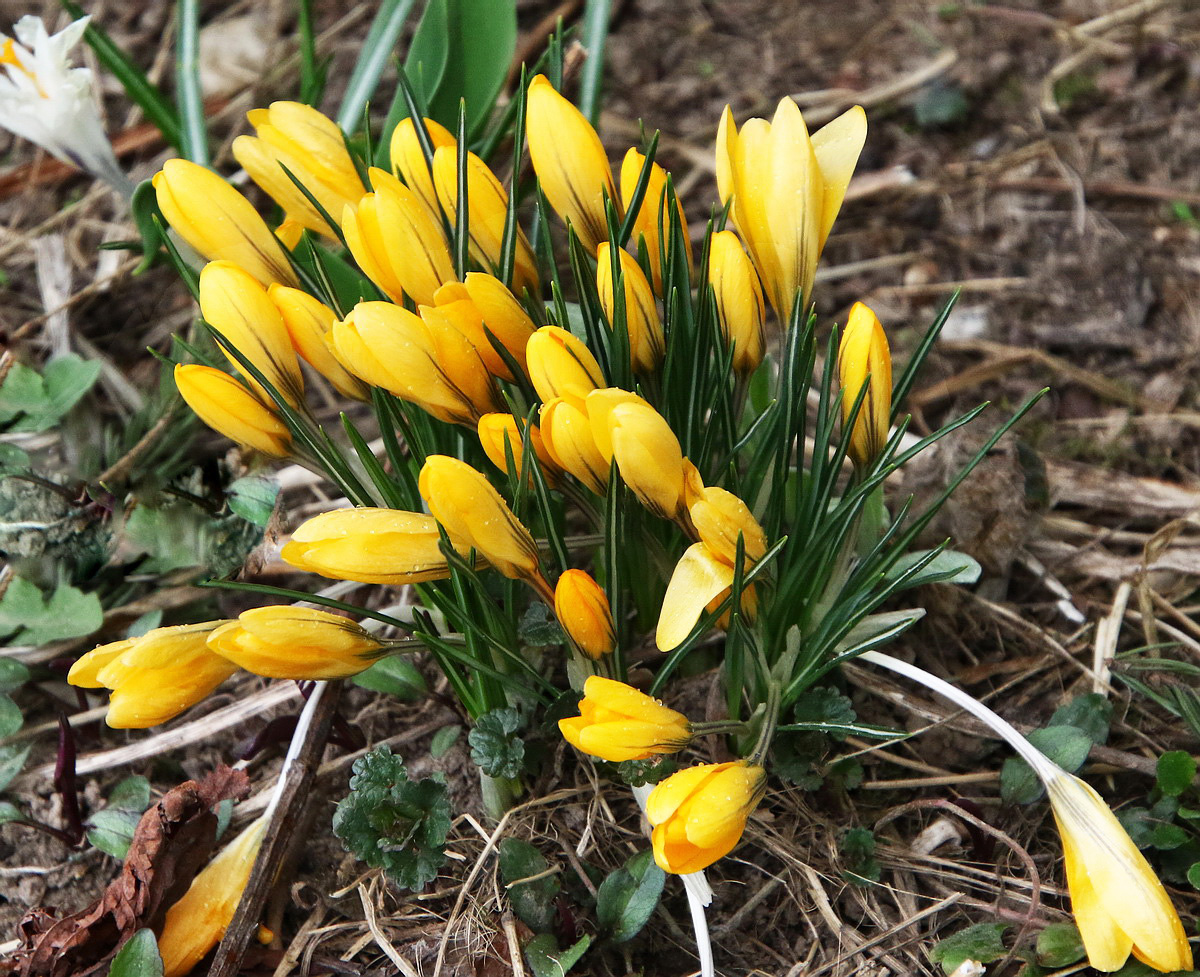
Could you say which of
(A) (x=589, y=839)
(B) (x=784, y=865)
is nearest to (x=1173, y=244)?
(B) (x=784, y=865)

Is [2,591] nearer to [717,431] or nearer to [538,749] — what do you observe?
[538,749]

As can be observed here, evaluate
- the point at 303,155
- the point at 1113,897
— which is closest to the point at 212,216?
the point at 303,155

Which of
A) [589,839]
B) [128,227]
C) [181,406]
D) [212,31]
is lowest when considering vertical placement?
[589,839]

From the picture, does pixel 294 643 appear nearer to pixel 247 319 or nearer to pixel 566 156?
pixel 247 319

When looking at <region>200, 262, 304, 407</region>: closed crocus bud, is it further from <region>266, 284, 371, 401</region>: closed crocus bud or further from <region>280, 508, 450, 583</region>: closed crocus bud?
<region>280, 508, 450, 583</region>: closed crocus bud

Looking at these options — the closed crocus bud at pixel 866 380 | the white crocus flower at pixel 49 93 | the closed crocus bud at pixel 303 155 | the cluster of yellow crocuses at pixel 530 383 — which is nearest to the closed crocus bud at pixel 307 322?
the cluster of yellow crocuses at pixel 530 383
